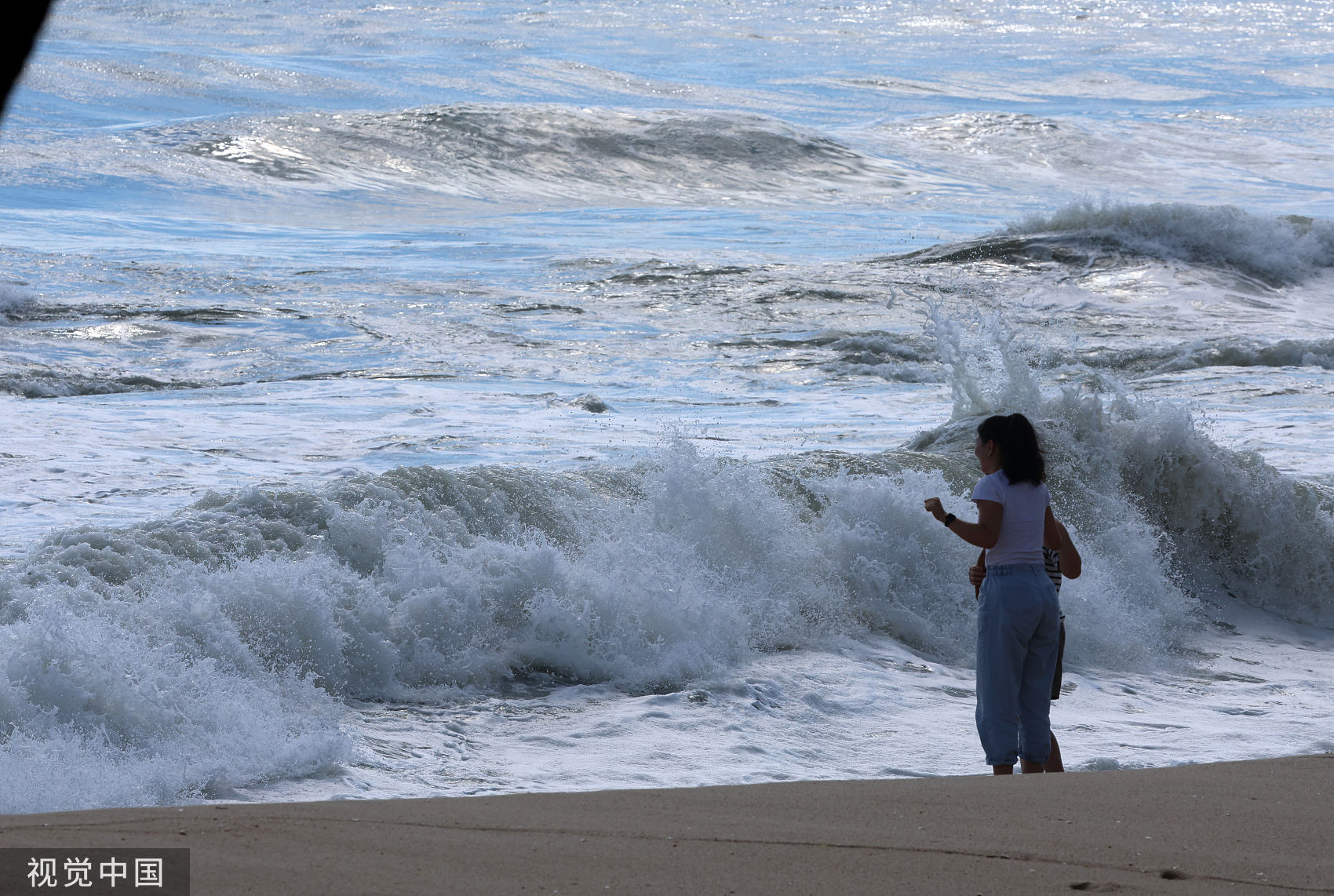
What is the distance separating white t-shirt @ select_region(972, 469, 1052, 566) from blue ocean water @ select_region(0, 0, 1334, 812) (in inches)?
55.7

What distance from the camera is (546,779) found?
5293 mm

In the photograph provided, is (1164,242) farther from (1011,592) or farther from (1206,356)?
(1011,592)

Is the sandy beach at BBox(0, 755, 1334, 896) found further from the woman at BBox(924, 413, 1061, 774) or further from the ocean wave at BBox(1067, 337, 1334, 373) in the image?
the ocean wave at BBox(1067, 337, 1334, 373)

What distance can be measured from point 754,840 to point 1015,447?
6.00ft

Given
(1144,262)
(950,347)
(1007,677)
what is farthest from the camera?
(1144,262)

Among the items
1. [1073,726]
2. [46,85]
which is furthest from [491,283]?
[46,85]

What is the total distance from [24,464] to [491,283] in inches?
421

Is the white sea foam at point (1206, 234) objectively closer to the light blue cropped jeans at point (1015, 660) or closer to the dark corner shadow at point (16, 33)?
the light blue cropped jeans at point (1015, 660)

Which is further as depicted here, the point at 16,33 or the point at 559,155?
the point at 559,155

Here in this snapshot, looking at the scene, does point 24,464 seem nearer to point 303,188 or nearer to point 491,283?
point 491,283

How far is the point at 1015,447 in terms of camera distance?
4633 mm

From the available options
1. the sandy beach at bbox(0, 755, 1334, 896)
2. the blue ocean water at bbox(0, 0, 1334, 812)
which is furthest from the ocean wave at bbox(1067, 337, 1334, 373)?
the sandy beach at bbox(0, 755, 1334, 896)

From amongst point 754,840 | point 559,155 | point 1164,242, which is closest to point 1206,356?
point 1164,242

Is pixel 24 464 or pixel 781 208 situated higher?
pixel 781 208
